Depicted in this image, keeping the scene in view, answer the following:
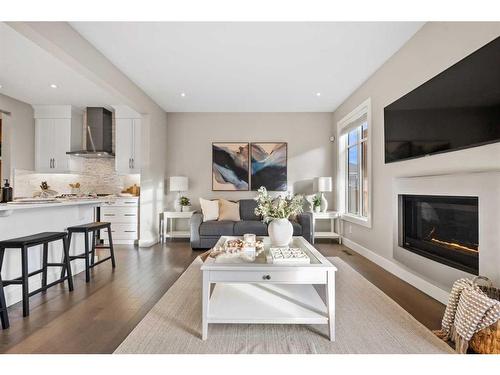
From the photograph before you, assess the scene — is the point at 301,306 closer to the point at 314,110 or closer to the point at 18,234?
the point at 18,234

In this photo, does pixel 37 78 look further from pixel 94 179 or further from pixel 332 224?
pixel 332 224

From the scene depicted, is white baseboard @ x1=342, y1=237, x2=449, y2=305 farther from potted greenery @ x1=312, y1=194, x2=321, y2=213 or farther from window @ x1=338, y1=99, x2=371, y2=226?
potted greenery @ x1=312, y1=194, x2=321, y2=213

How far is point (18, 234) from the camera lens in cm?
251

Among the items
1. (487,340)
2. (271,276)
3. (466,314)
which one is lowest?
(487,340)

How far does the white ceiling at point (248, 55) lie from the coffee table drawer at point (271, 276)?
233cm

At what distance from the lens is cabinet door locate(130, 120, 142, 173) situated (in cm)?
525

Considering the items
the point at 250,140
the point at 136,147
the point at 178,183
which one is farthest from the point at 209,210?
the point at 136,147

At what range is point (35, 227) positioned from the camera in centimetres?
273

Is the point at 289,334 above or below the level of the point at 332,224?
below

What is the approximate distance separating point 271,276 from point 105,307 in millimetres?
1566

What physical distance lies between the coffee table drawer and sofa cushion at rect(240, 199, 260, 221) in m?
3.20

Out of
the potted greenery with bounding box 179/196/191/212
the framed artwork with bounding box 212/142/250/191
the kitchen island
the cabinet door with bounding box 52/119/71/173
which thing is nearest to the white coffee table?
the kitchen island

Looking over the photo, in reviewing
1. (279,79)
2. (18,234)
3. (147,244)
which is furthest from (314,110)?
(18,234)
